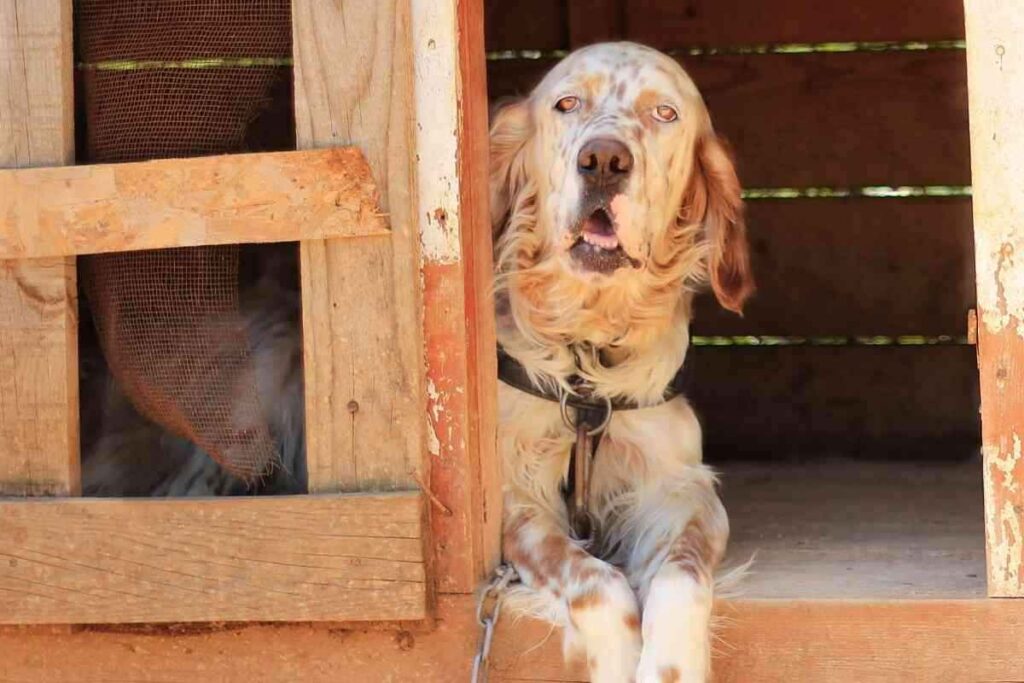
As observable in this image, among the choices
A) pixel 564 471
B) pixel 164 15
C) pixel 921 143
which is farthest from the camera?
pixel 921 143

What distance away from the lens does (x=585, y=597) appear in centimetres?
293

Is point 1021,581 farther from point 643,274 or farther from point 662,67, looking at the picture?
point 662,67

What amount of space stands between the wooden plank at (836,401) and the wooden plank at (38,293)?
2.64 m

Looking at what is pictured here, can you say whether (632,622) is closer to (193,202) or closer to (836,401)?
(193,202)

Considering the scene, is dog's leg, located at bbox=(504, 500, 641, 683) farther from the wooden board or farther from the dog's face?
the dog's face

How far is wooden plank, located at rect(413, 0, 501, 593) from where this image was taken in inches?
114

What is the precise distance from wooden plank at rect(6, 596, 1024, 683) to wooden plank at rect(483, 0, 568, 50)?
2.74 meters

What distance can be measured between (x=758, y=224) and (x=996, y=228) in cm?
→ 245

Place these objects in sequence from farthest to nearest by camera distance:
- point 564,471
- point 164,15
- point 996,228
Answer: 1. point 564,471
2. point 164,15
3. point 996,228

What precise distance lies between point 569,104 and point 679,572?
114 cm

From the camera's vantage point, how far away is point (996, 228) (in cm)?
278

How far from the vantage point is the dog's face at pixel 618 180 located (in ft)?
10.9

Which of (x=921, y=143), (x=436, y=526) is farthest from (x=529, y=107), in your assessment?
(x=921, y=143)

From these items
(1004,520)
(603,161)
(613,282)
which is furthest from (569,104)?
(1004,520)
